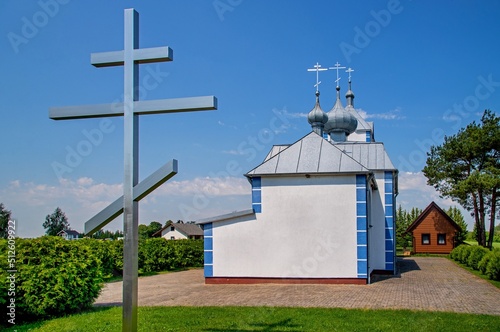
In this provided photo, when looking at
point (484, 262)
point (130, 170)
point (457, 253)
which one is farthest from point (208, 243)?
point (457, 253)

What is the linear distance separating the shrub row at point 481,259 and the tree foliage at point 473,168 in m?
4.04

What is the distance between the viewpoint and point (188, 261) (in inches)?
Result: 952

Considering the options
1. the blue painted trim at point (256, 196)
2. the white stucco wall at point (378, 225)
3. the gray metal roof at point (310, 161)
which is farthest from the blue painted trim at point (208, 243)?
the white stucco wall at point (378, 225)

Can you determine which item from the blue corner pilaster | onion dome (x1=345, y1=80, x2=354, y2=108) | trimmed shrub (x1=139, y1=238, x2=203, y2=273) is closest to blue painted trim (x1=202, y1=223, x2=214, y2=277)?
the blue corner pilaster

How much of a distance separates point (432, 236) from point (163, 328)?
30.6m

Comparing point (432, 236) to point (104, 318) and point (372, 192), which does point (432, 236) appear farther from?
point (104, 318)

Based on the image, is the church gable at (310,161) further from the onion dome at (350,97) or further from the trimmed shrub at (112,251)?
→ the onion dome at (350,97)

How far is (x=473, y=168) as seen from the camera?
30.3 metres

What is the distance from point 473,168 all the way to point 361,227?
18.7 metres

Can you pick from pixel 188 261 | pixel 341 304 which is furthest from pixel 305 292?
pixel 188 261

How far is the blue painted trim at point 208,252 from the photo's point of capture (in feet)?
51.1

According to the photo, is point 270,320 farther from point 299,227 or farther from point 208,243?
point 208,243

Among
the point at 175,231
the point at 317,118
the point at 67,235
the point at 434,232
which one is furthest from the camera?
the point at 175,231

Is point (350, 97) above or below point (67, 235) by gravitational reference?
above
